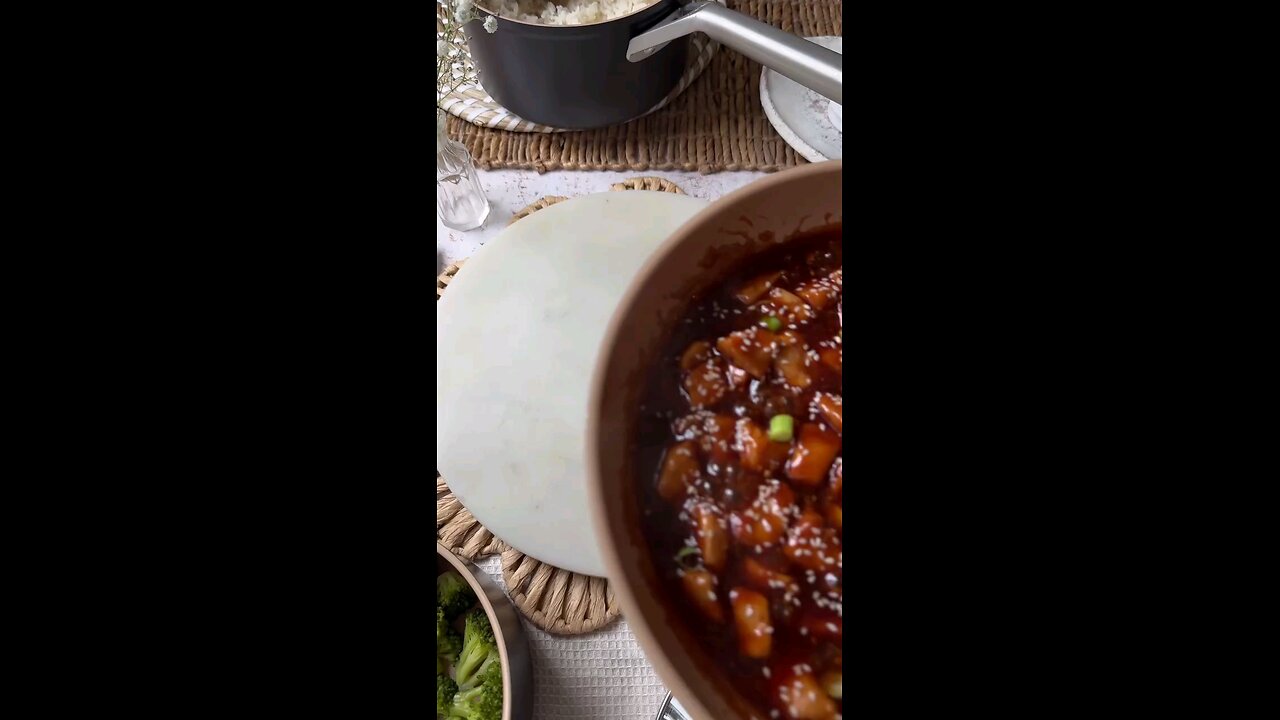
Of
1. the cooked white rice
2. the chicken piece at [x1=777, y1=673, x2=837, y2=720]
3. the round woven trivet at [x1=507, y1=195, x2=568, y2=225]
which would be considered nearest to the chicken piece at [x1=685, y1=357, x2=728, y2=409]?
the chicken piece at [x1=777, y1=673, x2=837, y2=720]

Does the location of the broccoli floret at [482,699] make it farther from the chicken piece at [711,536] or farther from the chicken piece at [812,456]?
the chicken piece at [812,456]

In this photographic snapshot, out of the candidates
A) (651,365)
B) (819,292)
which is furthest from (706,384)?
(819,292)

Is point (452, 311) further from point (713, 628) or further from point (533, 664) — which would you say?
point (713, 628)

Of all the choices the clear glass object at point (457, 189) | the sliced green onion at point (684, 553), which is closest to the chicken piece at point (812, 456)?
the sliced green onion at point (684, 553)

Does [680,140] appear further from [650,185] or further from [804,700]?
[804,700]

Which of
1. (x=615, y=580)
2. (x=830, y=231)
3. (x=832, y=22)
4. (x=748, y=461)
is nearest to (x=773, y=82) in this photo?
(x=832, y=22)

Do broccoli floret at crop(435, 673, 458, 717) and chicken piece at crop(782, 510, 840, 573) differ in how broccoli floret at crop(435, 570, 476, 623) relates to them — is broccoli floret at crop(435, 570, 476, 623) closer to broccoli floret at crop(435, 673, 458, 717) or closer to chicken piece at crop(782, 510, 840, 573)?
broccoli floret at crop(435, 673, 458, 717)
